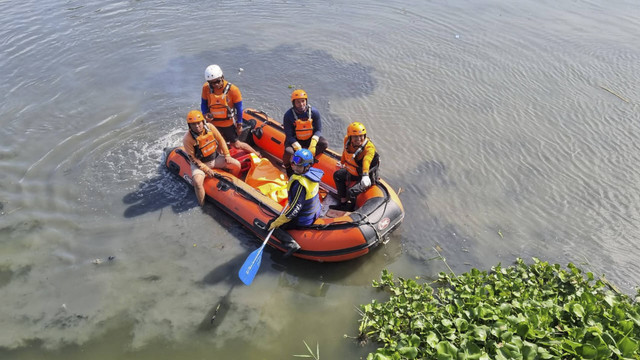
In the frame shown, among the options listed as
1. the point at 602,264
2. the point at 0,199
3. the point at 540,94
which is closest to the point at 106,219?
the point at 0,199

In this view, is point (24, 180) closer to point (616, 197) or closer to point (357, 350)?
point (357, 350)

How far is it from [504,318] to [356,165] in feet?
8.90

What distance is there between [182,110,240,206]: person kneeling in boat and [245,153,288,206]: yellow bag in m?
0.32

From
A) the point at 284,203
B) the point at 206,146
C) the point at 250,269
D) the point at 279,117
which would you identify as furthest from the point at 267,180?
the point at 279,117

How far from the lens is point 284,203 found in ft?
20.8

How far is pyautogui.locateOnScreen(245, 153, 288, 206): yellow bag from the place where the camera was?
251 inches

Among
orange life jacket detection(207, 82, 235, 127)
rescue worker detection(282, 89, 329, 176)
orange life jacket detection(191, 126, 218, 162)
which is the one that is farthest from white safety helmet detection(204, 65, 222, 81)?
rescue worker detection(282, 89, 329, 176)

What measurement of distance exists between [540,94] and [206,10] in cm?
1010

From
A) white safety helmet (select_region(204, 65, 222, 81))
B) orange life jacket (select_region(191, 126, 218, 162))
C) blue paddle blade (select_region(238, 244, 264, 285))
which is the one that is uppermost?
white safety helmet (select_region(204, 65, 222, 81))

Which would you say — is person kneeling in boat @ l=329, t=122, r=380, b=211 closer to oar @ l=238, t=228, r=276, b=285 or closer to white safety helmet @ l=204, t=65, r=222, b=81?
oar @ l=238, t=228, r=276, b=285

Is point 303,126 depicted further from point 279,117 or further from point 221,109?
point 279,117

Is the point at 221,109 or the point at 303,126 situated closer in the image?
the point at 303,126

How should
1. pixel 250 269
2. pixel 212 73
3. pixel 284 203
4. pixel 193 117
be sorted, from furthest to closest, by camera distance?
pixel 212 73 < pixel 284 203 < pixel 193 117 < pixel 250 269

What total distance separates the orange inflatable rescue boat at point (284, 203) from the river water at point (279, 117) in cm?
35
